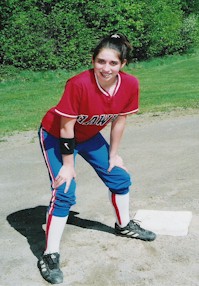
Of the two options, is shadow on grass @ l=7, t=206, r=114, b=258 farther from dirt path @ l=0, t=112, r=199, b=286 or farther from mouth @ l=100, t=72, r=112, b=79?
mouth @ l=100, t=72, r=112, b=79

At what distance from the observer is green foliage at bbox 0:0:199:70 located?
16.2 meters

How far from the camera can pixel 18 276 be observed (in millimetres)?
3904

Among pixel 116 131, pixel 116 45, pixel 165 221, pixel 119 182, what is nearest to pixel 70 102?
pixel 116 45

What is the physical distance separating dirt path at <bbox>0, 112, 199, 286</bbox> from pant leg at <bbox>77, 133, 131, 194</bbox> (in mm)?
539

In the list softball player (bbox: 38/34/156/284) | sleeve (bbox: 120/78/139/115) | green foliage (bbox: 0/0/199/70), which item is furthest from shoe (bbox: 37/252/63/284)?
green foliage (bbox: 0/0/199/70)

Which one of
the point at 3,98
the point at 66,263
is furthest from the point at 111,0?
the point at 66,263

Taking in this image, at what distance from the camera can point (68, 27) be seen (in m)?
17.0

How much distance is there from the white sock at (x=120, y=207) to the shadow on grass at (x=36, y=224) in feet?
0.80

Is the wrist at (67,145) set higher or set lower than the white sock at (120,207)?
higher

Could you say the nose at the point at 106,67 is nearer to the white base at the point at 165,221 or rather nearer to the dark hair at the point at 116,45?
the dark hair at the point at 116,45

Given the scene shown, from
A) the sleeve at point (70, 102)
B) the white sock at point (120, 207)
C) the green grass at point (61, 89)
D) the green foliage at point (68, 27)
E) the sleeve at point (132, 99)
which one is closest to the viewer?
the sleeve at point (70, 102)

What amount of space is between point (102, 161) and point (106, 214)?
3.40 feet

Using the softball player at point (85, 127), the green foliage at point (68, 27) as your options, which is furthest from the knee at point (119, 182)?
the green foliage at point (68, 27)

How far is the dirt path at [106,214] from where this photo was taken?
389 cm
